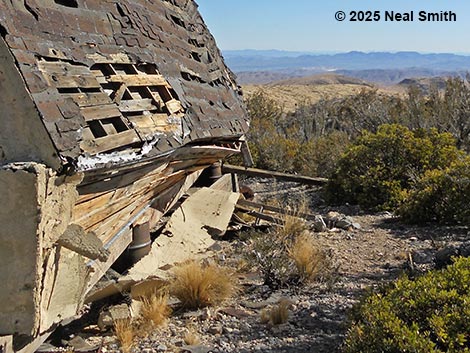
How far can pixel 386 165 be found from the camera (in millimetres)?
11914

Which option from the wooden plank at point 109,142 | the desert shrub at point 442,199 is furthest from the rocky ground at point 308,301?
the wooden plank at point 109,142

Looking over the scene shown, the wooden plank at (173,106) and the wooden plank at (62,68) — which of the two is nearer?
the wooden plank at (62,68)

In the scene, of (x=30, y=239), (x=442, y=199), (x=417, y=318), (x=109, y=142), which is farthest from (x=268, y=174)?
(x=30, y=239)

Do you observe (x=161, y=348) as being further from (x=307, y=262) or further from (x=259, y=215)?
(x=259, y=215)

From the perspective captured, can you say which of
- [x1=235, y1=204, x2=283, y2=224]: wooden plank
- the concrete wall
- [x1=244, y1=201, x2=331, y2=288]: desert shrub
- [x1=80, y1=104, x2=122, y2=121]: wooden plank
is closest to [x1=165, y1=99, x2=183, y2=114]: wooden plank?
[x1=80, y1=104, x2=122, y2=121]: wooden plank

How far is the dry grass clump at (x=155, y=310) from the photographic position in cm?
575

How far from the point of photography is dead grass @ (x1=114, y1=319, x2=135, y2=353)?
5.22 m

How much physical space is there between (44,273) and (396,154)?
31.3 ft

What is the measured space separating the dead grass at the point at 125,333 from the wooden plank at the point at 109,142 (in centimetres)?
197

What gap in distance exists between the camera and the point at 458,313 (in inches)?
178

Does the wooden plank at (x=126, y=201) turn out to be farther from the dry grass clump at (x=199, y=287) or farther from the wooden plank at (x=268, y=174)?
the wooden plank at (x=268, y=174)

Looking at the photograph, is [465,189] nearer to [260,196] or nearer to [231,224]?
[231,224]

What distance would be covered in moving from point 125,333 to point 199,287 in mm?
1169

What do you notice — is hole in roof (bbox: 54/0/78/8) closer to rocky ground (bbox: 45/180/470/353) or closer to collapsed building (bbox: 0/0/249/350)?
collapsed building (bbox: 0/0/249/350)
